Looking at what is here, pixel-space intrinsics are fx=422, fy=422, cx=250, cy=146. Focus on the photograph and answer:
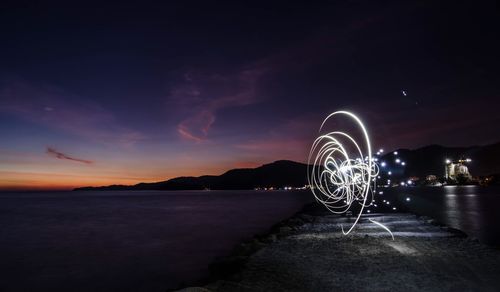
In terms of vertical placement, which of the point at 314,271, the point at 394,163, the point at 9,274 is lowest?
the point at 9,274

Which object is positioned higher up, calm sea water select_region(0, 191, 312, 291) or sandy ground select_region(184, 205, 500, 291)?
sandy ground select_region(184, 205, 500, 291)

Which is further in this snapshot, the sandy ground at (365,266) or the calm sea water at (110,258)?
the calm sea water at (110,258)

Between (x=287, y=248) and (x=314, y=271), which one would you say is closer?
(x=314, y=271)

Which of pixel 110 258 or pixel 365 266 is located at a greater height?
pixel 365 266

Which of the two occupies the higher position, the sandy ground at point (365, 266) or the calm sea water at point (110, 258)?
the sandy ground at point (365, 266)

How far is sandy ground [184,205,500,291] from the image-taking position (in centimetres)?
1134

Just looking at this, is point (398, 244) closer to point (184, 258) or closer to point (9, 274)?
point (184, 258)

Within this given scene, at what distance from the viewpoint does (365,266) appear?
13.7 metres

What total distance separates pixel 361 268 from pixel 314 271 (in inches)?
60.0

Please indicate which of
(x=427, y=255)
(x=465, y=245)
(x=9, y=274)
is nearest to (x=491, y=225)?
(x=465, y=245)

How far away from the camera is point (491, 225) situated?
37.9m

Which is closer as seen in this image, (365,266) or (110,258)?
(365,266)

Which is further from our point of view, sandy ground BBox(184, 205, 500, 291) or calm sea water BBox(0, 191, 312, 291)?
calm sea water BBox(0, 191, 312, 291)

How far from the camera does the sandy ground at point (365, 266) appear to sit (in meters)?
11.3
